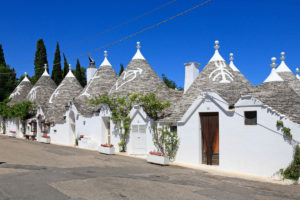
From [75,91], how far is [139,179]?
2113cm

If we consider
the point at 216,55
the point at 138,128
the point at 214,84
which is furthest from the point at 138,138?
the point at 216,55

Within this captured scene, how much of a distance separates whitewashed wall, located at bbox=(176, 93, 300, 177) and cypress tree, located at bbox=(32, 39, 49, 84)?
1523 inches

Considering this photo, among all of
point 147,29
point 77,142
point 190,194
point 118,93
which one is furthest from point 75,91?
point 190,194

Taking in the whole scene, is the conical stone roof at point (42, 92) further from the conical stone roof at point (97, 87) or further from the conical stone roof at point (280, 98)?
the conical stone roof at point (280, 98)

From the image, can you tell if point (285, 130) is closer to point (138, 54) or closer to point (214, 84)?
point (214, 84)

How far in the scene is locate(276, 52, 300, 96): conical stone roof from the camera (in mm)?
21547

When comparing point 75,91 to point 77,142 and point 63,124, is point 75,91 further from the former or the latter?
A: point 77,142

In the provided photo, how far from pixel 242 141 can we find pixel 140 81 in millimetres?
10021

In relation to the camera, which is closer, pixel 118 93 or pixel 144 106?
pixel 144 106

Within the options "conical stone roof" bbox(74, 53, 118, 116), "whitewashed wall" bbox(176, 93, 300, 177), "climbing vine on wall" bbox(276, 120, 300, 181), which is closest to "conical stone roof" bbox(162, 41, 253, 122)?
"whitewashed wall" bbox(176, 93, 300, 177)

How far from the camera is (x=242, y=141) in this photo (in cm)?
1292

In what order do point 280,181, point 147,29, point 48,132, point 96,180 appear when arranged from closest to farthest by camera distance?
point 96,180, point 280,181, point 147,29, point 48,132

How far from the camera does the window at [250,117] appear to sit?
41.3 feet

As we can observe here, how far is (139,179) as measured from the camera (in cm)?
1043
